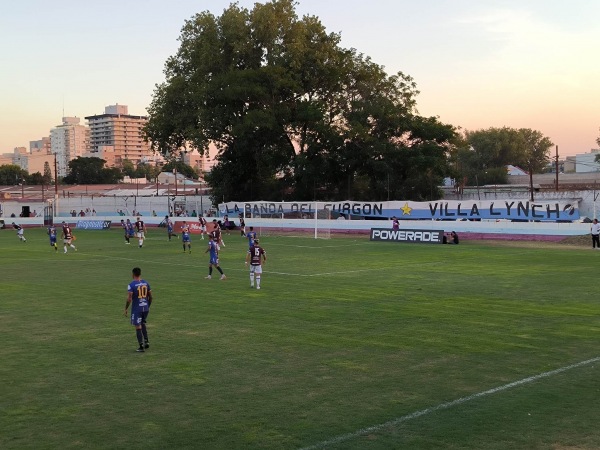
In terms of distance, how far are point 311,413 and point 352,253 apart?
30550mm

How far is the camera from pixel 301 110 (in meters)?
72.9

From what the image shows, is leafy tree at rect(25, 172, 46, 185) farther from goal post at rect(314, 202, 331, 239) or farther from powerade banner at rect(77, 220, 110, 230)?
goal post at rect(314, 202, 331, 239)

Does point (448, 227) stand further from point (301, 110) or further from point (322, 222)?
point (301, 110)

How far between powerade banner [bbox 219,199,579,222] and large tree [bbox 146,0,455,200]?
7.05m

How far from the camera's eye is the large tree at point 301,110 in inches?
2832

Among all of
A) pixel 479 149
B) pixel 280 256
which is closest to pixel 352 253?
pixel 280 256

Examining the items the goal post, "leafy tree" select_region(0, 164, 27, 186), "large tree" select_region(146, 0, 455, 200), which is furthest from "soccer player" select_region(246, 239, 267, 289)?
"leafy tree" select_region(0, 164, 27, 186)

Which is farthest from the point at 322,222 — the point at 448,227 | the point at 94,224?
the point at 94,224

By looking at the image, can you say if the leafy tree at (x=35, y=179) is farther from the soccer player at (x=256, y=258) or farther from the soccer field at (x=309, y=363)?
the soccer player at (x=256, y=258)

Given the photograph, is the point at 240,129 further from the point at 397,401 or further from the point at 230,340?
the point at 397,401

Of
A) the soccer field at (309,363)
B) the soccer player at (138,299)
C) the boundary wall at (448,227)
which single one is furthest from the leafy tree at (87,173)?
the soccer player at (138,299)

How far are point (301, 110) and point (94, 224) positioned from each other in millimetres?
26845

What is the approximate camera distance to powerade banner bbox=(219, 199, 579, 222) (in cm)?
5028

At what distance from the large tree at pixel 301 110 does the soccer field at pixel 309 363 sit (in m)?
44.5
